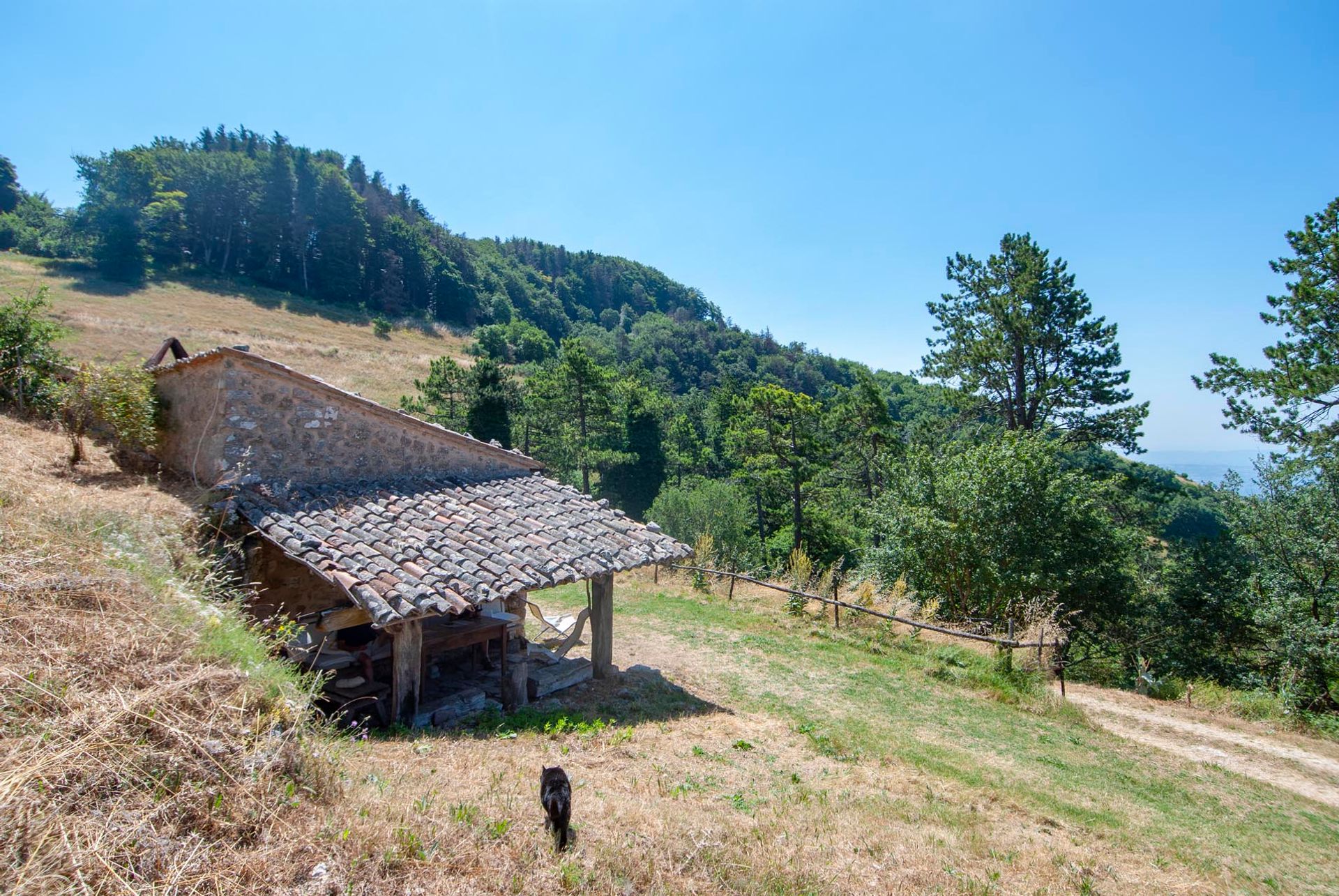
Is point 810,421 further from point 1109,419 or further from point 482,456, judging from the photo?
point 482,456

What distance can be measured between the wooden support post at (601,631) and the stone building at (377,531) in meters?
0.03

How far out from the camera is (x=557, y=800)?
4207mm

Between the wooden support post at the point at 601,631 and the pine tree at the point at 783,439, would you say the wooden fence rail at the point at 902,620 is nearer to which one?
the wooden support post at the point at 601,631

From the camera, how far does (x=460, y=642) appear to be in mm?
8906

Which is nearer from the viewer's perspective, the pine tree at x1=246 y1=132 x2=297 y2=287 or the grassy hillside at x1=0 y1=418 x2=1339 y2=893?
the grassy hillside at x1=0 y1=418 x2=1339 y2=893

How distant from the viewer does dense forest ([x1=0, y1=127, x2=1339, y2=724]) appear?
1623 cm

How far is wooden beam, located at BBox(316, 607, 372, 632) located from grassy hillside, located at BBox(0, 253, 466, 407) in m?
37.4

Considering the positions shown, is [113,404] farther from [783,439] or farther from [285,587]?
[783,439]

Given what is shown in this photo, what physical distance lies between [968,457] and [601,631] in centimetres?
1466

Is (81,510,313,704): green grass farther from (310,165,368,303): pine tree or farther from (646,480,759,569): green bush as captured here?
(310,165,368,303): pine tree

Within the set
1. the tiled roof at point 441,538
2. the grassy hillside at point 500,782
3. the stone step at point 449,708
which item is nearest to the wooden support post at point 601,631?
the grassy hillside at point 500,782

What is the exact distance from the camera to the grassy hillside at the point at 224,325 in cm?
3997

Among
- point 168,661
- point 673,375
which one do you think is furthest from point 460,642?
point 673,375

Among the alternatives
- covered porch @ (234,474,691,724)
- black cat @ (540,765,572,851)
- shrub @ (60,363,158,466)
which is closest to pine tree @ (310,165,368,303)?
shrub @ (60,363,158,466)
